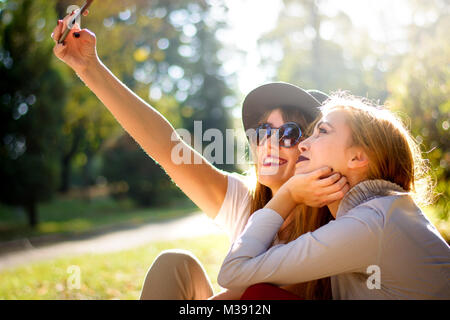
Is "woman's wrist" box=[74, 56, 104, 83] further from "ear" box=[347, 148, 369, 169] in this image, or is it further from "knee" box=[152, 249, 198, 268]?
"ear" box=[347, 148, 369, 169]

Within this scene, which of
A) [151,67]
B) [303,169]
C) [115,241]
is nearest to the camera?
[303,169]

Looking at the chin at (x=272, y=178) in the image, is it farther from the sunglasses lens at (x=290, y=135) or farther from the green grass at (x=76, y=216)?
the green grass at (x=76, y=216)

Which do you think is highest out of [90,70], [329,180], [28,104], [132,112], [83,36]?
[28,104]

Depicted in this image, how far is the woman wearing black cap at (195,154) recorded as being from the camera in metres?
2.39

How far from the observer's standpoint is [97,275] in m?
6.98

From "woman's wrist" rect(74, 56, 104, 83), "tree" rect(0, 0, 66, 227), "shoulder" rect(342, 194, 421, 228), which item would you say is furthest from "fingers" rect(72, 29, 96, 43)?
"tree" rect(0, 0, 66, 227)

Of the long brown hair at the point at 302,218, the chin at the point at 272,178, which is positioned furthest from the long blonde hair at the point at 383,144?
the chin at the point at 272,178

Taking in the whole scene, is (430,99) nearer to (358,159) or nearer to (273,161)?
(273,161)

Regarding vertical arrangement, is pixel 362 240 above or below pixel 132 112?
below

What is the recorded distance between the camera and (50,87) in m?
12.6

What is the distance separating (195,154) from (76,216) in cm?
1641

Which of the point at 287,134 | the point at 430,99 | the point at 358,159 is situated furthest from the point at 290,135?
the point at 430,99

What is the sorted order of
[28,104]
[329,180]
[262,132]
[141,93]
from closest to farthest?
[329,180] < [262,132] < [28,104] < [141,93]

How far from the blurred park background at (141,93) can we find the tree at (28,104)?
0.03 metres
